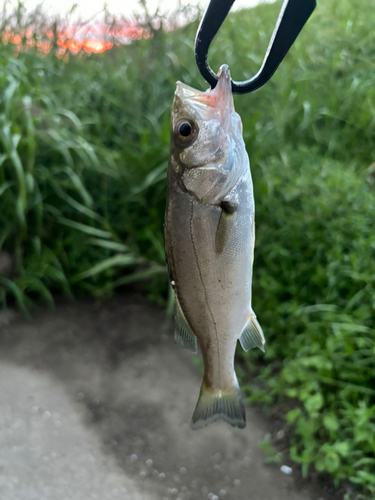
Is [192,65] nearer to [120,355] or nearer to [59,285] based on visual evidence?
[59,285]

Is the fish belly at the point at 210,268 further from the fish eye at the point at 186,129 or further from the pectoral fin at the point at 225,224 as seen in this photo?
the fish eye at the point at 186,129

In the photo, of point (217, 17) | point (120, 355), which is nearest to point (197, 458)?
point (120, 355)

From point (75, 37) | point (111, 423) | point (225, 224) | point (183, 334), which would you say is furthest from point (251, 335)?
point (75, 37)

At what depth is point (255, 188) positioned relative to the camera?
3062mm

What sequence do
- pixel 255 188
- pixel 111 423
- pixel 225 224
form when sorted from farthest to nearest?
pixel 255 188 → pixel 111 423 → pixel 225 224

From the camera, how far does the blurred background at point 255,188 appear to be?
7.70 feet

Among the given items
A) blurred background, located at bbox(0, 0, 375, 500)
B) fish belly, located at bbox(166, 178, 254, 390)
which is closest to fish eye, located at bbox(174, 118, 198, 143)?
fish belly, located at bbox(166, 178, 254, 390)

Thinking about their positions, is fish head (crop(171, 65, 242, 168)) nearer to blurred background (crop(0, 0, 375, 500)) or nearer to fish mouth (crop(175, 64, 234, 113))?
fish mouth (crop(175, 64, 234, 113))

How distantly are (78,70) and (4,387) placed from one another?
9.50 ft

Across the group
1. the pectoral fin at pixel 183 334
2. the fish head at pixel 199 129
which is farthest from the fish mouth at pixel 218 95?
the pectoral fin at pixel 183 334

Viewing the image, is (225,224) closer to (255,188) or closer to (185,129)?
(185,129)

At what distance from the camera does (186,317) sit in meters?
0.99

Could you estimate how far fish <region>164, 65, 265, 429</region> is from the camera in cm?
93

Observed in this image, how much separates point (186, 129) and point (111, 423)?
2.21 m
